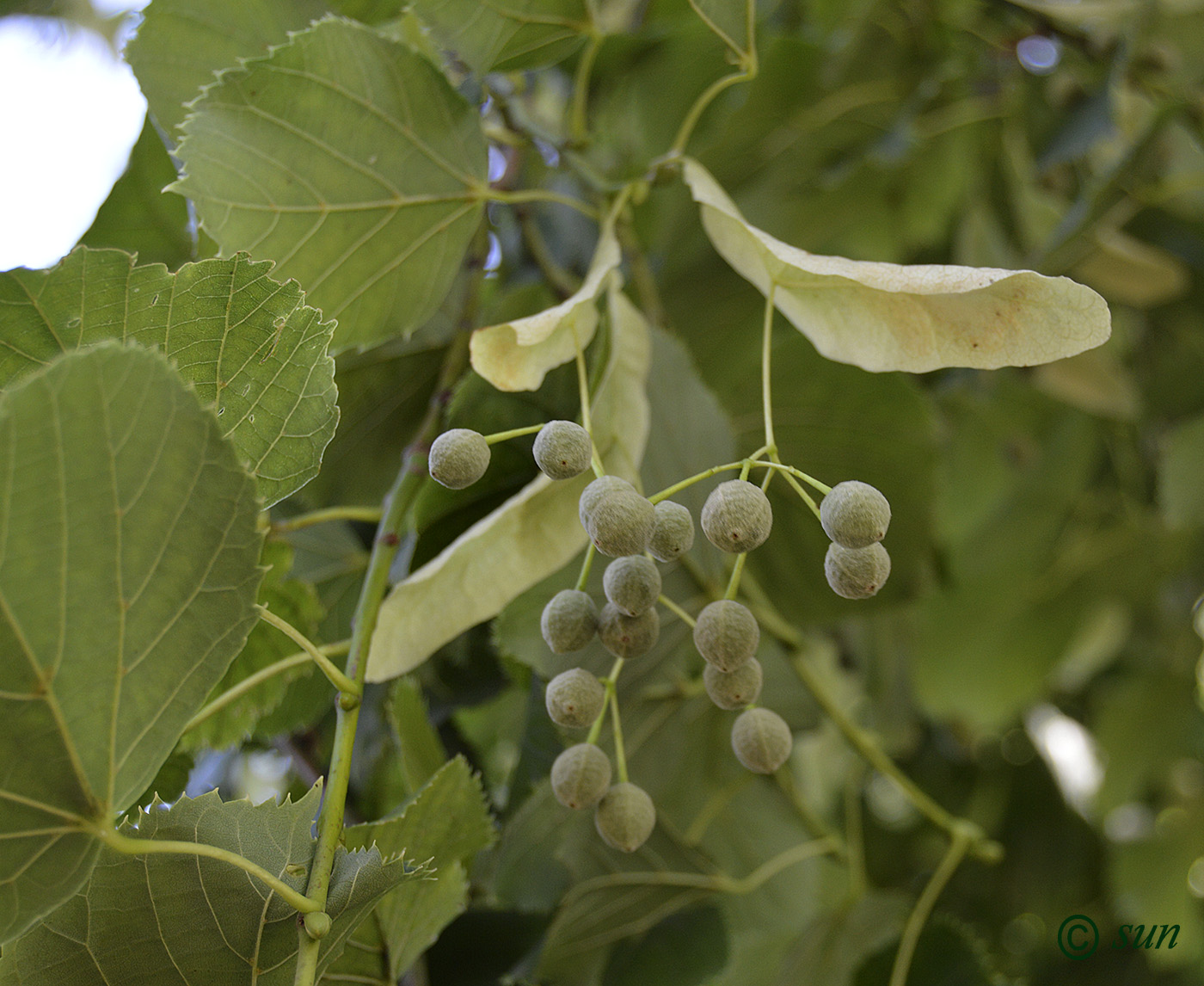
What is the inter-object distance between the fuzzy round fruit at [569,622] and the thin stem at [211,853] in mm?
131

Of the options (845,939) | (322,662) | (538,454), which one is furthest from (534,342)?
(845,939)

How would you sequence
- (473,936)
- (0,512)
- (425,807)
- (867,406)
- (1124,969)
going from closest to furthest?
(0,512)
(425,807)
(473,936)
(867,406)
(1124,969)

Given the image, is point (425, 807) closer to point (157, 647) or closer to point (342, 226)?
point (157, 647)

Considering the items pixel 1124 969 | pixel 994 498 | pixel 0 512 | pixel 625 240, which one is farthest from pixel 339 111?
pixel 1124 969

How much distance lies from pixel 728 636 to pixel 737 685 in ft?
0.10

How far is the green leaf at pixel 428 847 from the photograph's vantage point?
0.42 metres

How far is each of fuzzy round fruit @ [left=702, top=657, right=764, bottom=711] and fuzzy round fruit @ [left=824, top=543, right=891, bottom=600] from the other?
0.06 m

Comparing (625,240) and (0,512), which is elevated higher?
(0,512)

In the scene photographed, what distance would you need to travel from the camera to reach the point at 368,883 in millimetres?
354

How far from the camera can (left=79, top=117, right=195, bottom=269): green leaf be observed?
2.16ft

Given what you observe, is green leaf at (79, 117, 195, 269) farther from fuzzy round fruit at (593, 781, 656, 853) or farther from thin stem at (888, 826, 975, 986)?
thin stem at (888, 826, 975, 986)

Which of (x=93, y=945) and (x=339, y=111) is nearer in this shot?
(x=93, y=945)

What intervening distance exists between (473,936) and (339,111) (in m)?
0.47

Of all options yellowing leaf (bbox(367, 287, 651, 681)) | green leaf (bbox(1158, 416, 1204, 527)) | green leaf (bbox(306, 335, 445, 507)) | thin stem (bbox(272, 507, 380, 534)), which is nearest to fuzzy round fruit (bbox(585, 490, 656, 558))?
yellowing leaf (bbox(367, 287, 651, 681))
